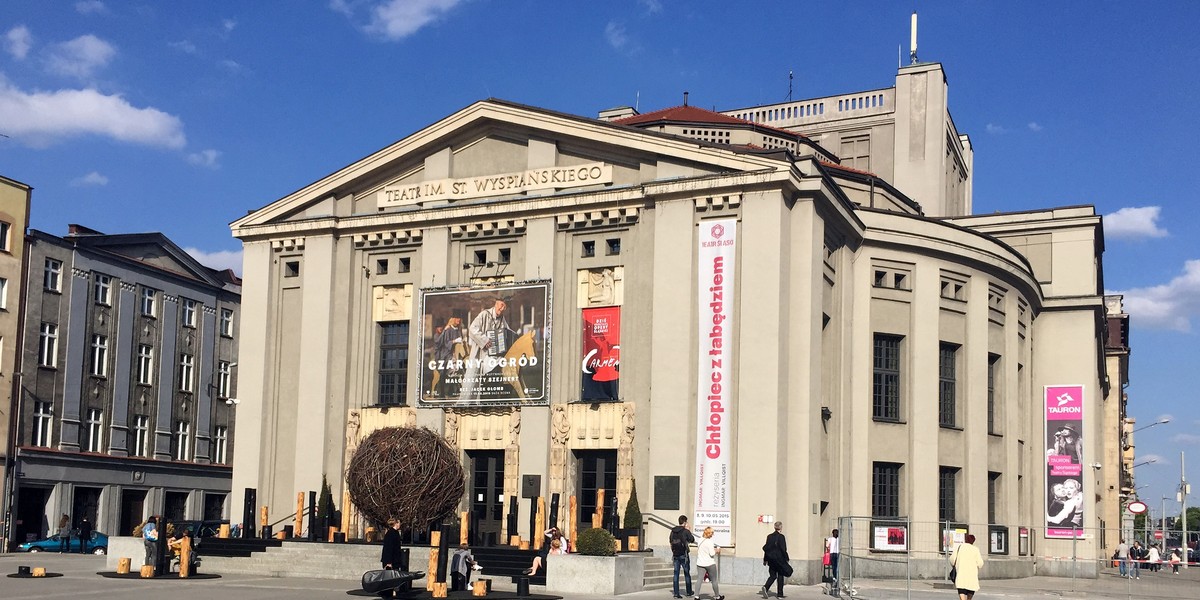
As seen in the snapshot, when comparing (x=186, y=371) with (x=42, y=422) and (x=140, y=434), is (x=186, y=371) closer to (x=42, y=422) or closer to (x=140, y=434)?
(x=140, y=434)

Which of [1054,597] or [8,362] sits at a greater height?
[8,362]

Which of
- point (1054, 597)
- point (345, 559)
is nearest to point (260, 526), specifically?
point (345, 559)

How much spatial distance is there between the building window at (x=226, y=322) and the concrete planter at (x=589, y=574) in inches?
1563

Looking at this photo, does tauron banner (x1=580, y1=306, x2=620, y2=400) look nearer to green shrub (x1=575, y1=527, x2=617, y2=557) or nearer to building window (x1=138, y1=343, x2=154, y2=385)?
green shrub (x1=575, y1=527, x2=617, y2=557)

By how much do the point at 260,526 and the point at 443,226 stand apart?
11.5m

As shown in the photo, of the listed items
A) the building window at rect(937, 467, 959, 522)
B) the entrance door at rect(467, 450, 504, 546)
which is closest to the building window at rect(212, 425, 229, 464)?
the entrance door at rect(467, 450, 504, 546)

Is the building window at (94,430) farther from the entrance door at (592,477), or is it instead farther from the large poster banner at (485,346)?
the entrance door at (592,477)

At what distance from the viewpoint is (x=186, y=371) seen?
5984 centimetres

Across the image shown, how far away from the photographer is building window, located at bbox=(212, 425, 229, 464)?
6153 centimetres

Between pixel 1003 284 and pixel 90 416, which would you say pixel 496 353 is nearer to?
pixel 1003 284

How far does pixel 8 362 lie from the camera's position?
4881 centimetres

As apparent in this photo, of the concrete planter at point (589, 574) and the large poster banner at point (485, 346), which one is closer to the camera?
the concrete planter at point (589, 574)

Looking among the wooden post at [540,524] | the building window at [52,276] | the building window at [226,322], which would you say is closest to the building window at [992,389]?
the wooden post at [540,524]

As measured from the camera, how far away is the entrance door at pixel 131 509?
180ft
